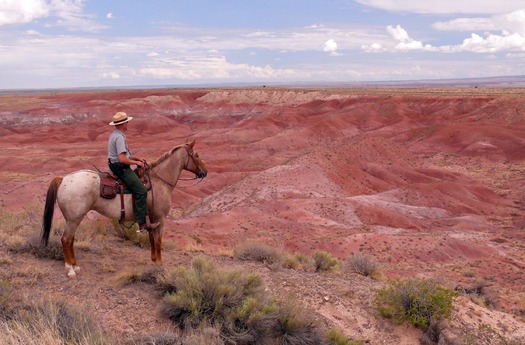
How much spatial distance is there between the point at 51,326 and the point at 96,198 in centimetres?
308

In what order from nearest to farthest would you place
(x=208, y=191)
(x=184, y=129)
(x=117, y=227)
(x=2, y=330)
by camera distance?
(x=2, y=330), (x=117, y=227), (x=208, y=191), (x=184, y=129)

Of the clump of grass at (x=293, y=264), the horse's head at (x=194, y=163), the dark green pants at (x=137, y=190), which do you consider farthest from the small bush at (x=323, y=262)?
the dark green pants at (x=137, y=190)

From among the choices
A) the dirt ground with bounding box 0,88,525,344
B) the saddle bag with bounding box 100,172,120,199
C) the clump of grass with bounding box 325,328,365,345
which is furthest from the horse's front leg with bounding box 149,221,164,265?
the clump of grass with bounding box 325,328,365,345

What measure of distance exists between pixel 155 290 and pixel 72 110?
290 feet

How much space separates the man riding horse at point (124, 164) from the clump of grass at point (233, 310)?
4.43 feet

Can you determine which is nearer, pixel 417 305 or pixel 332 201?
pixel 417 305

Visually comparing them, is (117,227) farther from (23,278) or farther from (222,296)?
(222,296)

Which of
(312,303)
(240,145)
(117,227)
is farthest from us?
(240,145)

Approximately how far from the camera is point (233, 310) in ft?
22.2

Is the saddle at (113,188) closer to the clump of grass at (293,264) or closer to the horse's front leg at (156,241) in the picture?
the horse's front leg at (156,241)

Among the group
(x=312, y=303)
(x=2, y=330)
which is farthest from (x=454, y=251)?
(x=2, y=330)

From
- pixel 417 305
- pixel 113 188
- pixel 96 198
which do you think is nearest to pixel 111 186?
pixel 113 188

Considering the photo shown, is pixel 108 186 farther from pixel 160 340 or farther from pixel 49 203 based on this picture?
pixel 160 340

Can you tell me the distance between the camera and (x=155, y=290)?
24.4 feet
